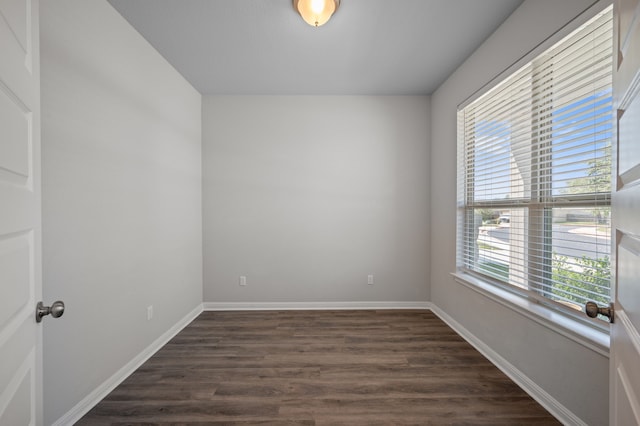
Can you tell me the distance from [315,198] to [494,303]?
2192 mm

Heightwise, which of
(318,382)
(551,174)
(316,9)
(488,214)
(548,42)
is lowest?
(318,382)

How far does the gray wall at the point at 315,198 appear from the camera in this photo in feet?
12.0

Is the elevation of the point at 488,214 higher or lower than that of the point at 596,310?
higher

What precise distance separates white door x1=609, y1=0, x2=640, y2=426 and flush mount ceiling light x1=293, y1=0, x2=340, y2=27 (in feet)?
5.27

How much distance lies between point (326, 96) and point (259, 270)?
237 centimetres

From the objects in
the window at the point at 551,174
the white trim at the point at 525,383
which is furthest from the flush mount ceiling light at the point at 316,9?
the white trim at the point at 525,383

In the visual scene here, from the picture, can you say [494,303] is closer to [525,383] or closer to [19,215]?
[525,383]

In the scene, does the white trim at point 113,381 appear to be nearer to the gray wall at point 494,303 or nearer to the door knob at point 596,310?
the door knob at point 596,310

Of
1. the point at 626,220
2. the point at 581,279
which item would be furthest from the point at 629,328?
the point at 581,279

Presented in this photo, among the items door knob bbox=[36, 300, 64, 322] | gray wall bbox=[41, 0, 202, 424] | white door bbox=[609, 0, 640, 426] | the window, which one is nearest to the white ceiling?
gray wall bbox=[41, 0, 202, 424]

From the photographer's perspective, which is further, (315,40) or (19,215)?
(315,40)

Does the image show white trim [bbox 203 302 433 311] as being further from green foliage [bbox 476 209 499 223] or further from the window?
green foliage [bbox 476 209 499 223]

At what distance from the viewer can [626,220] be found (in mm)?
758

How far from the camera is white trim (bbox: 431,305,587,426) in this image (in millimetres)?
1681
